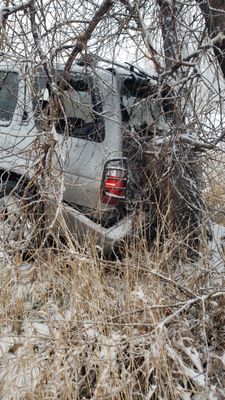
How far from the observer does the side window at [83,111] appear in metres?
3.57

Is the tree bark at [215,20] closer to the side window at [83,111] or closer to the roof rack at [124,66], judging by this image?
the roof rack at [124,66]

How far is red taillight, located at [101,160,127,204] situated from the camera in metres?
3.79

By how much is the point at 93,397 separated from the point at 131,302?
64cm

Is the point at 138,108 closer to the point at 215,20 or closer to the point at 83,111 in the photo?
the point at 83,111

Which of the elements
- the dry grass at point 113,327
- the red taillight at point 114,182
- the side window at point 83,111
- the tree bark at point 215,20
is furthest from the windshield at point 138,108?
the dry grass at point 113,327

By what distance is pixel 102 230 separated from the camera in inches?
151

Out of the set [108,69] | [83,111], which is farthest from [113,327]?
[108,69]

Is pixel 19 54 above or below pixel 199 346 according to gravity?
above

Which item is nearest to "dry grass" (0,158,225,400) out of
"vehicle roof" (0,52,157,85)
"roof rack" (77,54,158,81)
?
"vehicle roof" (0,52,157,85)

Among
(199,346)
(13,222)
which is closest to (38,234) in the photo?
(13,222)

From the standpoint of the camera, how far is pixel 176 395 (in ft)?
7.86

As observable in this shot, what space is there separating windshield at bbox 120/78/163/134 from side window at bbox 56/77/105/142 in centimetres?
23

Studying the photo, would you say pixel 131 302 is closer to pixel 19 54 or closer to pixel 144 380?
pixel 144 380

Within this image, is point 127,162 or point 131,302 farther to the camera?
point 127,162
